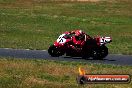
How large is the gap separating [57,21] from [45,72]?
117 feet

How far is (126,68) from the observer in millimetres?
27938

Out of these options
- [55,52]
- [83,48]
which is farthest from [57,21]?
[83,48]

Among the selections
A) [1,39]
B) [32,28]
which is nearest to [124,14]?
[32,28]

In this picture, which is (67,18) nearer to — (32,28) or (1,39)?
(32,28)

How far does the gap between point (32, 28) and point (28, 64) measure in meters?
26.4

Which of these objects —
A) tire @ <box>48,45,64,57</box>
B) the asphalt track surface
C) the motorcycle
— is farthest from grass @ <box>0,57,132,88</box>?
the motorcycle

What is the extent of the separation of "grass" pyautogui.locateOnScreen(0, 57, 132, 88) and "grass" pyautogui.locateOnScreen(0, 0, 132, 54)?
805cm

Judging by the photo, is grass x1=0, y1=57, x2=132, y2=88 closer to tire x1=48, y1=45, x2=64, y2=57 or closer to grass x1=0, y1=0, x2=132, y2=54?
tire x1=48, y1=45, x2=64, y2=57

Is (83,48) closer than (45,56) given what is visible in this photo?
Yes

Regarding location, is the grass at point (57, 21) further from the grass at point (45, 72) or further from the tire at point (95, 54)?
the grass at point (45, 72)

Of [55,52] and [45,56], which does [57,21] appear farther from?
[55,52]

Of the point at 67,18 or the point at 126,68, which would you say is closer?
the point at 126,68

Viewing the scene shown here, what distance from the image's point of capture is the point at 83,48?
3123 cm

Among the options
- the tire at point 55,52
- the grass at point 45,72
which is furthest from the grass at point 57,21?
the grass at point 45,72
